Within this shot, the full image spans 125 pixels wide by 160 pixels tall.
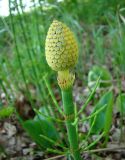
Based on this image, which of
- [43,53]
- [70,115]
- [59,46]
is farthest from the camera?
[43,53]

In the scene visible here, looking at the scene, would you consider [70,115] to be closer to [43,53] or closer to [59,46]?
[59,46]

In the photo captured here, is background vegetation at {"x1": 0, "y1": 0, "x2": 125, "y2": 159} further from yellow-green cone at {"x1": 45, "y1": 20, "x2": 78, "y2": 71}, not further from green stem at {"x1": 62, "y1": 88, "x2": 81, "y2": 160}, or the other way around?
yellow-green cone at {"x1": 45, "y1": 20, "x2": 78, "y2": 71}

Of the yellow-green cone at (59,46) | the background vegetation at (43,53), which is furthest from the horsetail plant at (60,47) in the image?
the background vegetation at (43,53)

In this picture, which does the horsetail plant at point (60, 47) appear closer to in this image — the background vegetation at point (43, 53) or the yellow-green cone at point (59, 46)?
the yellow-green cone at point (59, 46)

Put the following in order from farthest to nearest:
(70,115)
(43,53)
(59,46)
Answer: (43,53)
(70,115)
(59,46)

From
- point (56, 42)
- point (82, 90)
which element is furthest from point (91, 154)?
point (82, 90)

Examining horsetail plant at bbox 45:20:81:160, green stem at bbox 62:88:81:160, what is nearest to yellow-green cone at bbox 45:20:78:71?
horsetail plant at bbox 45:20:81:160

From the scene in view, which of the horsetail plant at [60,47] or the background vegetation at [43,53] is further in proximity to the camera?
the background vegetation at [43,53]

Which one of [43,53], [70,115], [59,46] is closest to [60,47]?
[59,46]

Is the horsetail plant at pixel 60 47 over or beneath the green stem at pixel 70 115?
over
